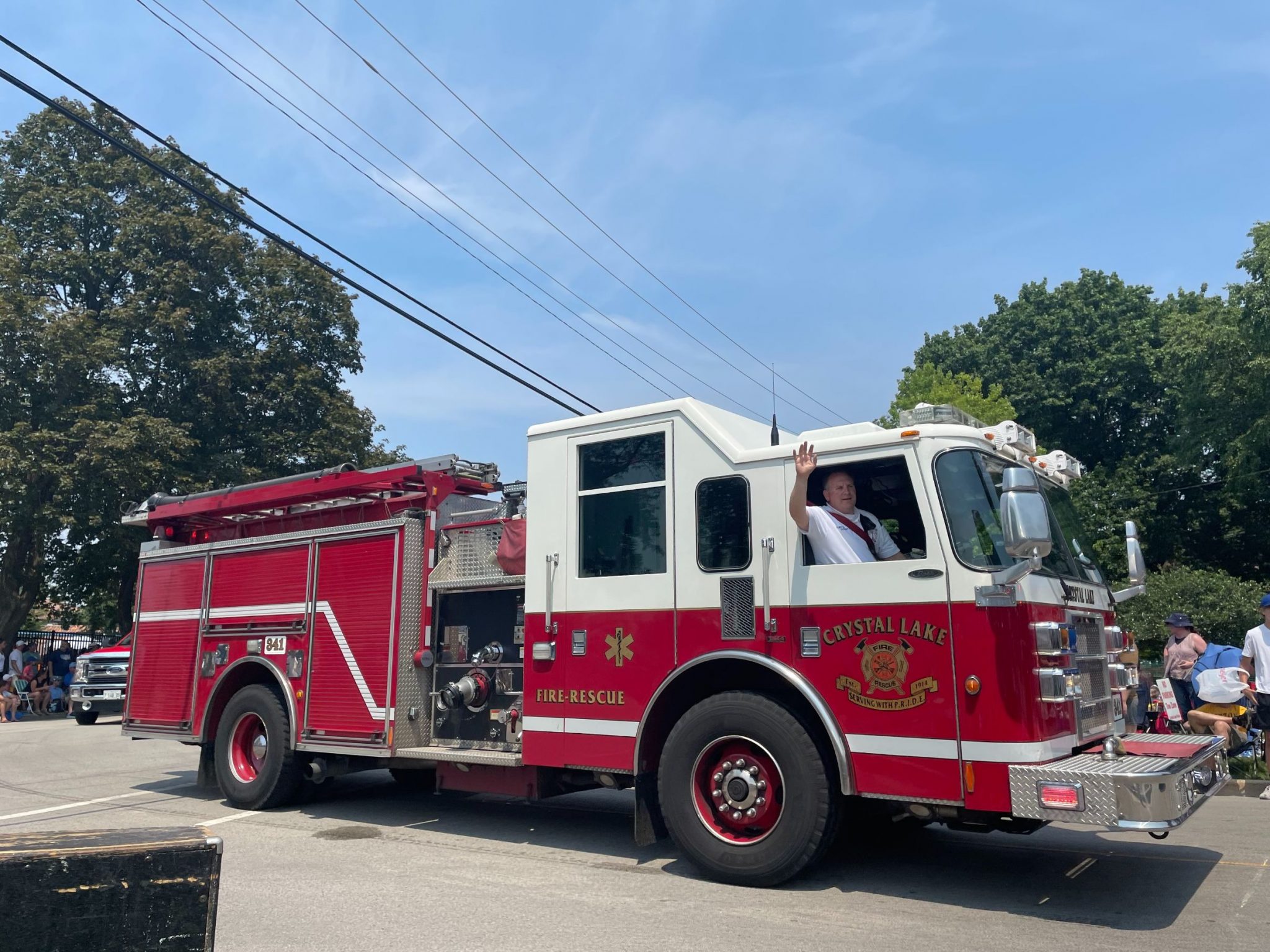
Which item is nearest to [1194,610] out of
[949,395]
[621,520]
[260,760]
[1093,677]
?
[949,395]

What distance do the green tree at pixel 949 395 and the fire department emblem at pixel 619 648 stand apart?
20.0m

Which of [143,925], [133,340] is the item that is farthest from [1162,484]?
[143,925]

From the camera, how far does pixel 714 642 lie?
244 inches

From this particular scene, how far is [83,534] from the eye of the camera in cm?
2450

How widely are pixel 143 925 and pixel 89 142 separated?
99.3 feet

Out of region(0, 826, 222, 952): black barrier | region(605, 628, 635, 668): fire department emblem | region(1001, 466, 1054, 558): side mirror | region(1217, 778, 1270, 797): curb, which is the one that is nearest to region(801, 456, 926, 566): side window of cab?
region(1001, 466, 1054, 558): side mirror

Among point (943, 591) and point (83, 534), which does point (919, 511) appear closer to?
point (943, 591)

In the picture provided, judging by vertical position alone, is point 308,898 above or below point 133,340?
below

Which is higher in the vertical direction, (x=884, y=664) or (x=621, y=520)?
(x=621, y=520)

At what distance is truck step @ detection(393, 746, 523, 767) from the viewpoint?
712 cm

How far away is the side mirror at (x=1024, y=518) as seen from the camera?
195 inches

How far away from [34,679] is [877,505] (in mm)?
24127

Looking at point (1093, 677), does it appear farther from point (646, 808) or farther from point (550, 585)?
point (550, 585)

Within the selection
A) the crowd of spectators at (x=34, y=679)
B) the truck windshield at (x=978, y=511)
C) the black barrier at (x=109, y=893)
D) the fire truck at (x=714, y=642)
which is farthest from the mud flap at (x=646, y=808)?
the crowd of spectators at (x=34, y=679)
